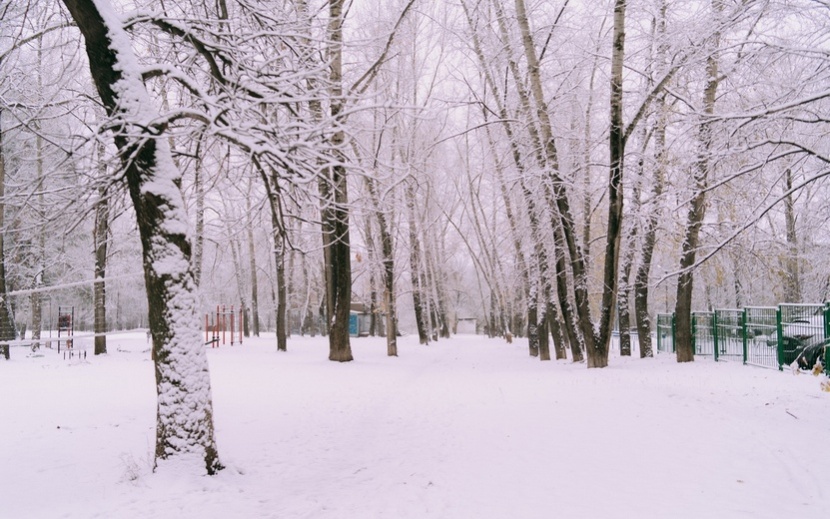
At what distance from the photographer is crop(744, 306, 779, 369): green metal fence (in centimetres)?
1470

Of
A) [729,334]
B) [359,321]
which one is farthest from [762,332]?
[359,321]

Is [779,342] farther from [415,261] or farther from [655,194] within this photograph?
[415,261]

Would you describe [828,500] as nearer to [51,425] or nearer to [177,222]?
[177,222]

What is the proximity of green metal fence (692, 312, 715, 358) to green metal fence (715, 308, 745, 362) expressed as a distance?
0.38m

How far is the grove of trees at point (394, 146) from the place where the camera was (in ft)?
17.8

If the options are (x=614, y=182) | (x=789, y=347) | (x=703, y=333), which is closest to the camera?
(x=614, y=182)

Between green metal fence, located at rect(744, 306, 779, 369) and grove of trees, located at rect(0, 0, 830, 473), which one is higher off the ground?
grove of trees, located at rect(0, 0, 830, 473)

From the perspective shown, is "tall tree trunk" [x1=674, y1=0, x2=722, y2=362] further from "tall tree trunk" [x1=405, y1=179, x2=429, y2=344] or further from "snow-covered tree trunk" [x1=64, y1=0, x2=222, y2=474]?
"tall tree trunk" [x1=405, y1=179, x2=429, y2=344]

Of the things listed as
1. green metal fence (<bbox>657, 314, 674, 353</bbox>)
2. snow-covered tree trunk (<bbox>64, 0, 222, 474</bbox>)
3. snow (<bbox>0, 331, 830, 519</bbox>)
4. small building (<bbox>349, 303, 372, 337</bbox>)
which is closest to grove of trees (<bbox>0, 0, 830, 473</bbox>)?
snow-covered tree trunk (<bbox>64, 0, 222, 474</bbox>)

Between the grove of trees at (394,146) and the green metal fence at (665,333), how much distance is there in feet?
8.61

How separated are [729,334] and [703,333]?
6.00 feet

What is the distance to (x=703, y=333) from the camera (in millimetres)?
19188

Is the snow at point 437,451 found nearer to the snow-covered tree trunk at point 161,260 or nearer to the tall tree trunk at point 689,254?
the snow-covered tree trunk at point 161,260

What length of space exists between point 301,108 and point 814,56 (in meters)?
6.22
